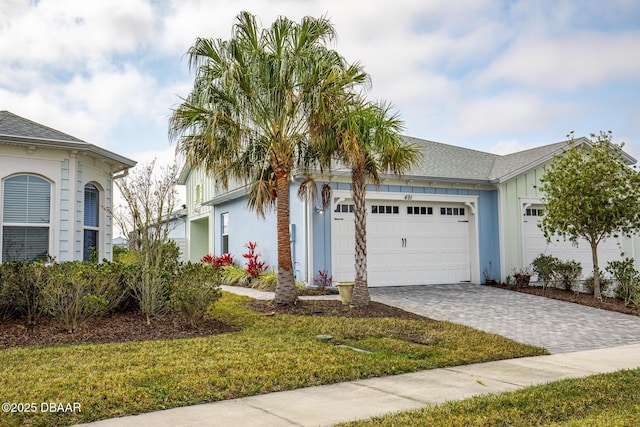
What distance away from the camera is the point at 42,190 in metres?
10.2

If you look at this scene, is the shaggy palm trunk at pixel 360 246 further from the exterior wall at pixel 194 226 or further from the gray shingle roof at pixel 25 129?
the exterior wall at pixel 194 226

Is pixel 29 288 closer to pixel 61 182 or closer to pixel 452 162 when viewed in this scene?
pixel 61 182

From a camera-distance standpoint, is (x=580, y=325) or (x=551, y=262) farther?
(x=551, y=262)

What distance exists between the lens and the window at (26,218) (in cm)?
980

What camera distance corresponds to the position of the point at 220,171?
10.4 m

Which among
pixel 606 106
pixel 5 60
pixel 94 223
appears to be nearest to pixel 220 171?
pixel 94 223

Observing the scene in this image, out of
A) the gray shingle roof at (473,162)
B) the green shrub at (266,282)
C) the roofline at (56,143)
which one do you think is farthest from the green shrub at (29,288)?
the gray shingle roof at (473,162)

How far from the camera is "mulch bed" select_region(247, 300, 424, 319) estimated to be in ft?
31.4

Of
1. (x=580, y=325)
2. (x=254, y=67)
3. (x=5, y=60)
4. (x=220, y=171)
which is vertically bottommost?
(x=580, y=325)

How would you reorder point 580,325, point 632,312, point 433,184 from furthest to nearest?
point 433,184, point 632,312, point 580,325

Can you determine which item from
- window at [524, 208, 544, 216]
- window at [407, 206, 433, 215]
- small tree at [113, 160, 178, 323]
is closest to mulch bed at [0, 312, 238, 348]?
small tree at [113, 160, 178, 323]

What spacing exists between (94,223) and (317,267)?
17.4ft

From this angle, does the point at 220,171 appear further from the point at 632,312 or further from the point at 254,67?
the point at 632,312

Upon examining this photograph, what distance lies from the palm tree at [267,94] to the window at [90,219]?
2.65 m
